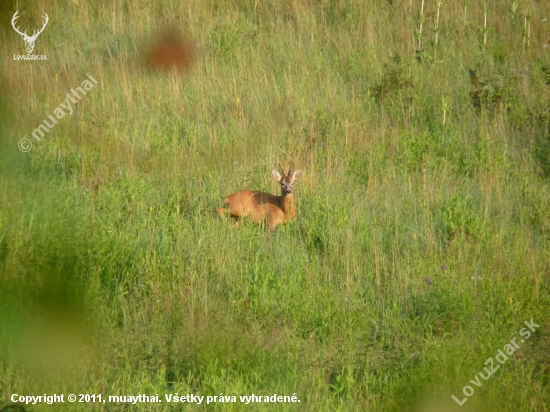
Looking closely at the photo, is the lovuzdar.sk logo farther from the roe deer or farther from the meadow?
the roe deer

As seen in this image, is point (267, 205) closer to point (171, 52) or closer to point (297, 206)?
point (297, 206)

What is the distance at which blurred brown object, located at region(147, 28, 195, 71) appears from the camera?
903 centimetres

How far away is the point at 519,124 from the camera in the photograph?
7867mm

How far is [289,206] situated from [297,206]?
0.79ft

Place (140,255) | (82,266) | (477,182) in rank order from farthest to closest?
(477,182) < (140,255) < (82,266)

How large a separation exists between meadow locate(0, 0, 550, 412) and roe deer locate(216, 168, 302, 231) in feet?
0.50

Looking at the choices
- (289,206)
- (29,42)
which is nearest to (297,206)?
(289,206)

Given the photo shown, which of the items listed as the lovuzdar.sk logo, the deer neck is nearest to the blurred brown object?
the lovuzdar.sk logo

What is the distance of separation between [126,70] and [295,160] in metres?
2.83

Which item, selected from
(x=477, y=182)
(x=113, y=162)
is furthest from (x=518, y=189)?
(x=113, y=162)

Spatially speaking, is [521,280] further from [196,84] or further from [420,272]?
[196,84]

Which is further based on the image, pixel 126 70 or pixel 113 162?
pixel 126 70

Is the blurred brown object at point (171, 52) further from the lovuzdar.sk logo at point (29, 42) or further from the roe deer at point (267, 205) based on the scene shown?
the roe deer at point (267, 205)

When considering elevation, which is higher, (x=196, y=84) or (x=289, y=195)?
(x=196, y=84)
